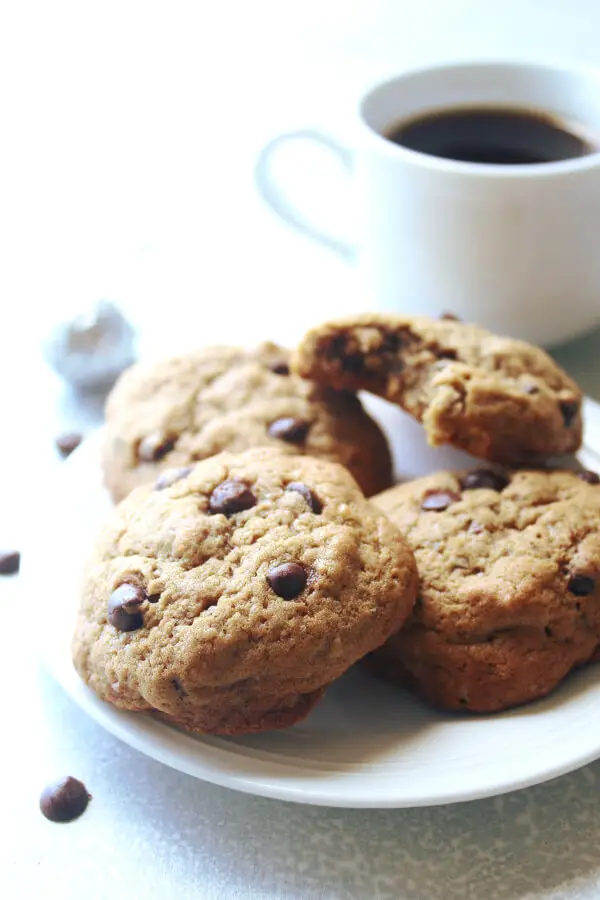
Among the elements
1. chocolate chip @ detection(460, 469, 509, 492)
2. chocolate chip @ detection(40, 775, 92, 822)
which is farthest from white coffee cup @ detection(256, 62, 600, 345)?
chocolate chip @ detection(40, 775, 92, 822)

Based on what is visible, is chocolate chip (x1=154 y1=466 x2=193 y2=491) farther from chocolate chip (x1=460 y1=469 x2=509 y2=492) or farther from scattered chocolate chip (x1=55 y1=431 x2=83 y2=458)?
scattered chocolate chip (x1=55 y1=431 x2=83 y2=458)

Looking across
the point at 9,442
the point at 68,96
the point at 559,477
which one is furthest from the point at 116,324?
the point at 68,96

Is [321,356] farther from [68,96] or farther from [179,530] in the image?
[68,96]

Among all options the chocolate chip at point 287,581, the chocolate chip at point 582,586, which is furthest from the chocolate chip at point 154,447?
the chocolate chip at point 582,586

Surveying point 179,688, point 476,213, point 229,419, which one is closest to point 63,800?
point 179,688

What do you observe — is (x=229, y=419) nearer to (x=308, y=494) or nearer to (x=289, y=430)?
(x=289, y=430)

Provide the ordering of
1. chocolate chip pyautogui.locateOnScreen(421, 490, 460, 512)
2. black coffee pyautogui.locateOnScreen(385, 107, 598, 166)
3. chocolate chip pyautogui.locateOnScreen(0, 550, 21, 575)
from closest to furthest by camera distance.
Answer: chocolate chip pyautogui.locateOnScreen(421, 490, 460, 512)
chocolate chip pyautogui.locateOnScreen(0, 550, 21, 575)
black coffee pyautogui.locateOnScreen(385, 107, 598, 166)

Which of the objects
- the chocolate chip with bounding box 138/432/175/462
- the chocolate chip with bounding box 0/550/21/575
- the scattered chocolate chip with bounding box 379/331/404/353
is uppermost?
the scattered chocolate chip with bounding box 379/331/404/353
